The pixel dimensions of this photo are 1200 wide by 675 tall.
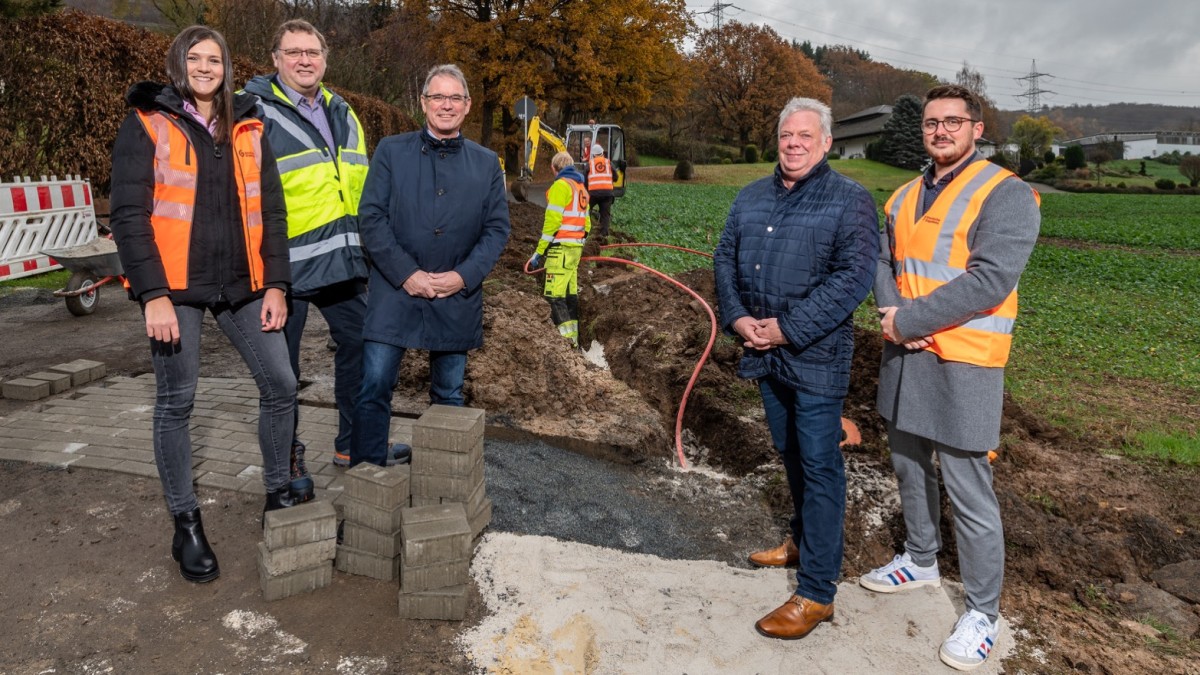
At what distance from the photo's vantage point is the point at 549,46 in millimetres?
33906

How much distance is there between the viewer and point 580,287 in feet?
34.3

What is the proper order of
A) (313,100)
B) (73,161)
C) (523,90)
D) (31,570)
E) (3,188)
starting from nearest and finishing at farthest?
1. (31,570)
2. (313,100)
3. (3,188)
4. (73,161)
5. (523,90)

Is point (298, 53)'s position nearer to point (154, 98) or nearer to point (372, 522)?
point (154, 98)

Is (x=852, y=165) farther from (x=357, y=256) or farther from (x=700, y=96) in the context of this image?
(x=357, y=256)

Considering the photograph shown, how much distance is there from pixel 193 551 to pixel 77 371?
337cm

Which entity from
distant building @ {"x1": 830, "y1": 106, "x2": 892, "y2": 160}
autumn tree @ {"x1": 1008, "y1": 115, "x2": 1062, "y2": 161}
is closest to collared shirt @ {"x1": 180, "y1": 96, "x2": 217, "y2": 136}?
distant building @ {"x1": 830, "y1": 106, "x2": 892, "y2": 160}

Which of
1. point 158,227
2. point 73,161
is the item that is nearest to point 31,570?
point 158,227

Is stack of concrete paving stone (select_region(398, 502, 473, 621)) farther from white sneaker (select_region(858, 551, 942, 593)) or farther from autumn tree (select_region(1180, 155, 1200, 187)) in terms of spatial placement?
autumn tree (select_region(1180, 155, 1200, 187))

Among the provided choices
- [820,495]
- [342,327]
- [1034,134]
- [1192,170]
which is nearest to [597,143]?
[342,327]

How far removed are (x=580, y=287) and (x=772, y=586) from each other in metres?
7.25

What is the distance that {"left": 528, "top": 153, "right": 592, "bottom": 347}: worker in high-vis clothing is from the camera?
24.4ft

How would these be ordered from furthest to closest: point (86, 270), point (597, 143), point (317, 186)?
point (597, 143) → point (86, 270) → point (317, 186)

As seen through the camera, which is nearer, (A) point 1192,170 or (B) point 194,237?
(B) point 194,237

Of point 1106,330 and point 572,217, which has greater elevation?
point 572,217
